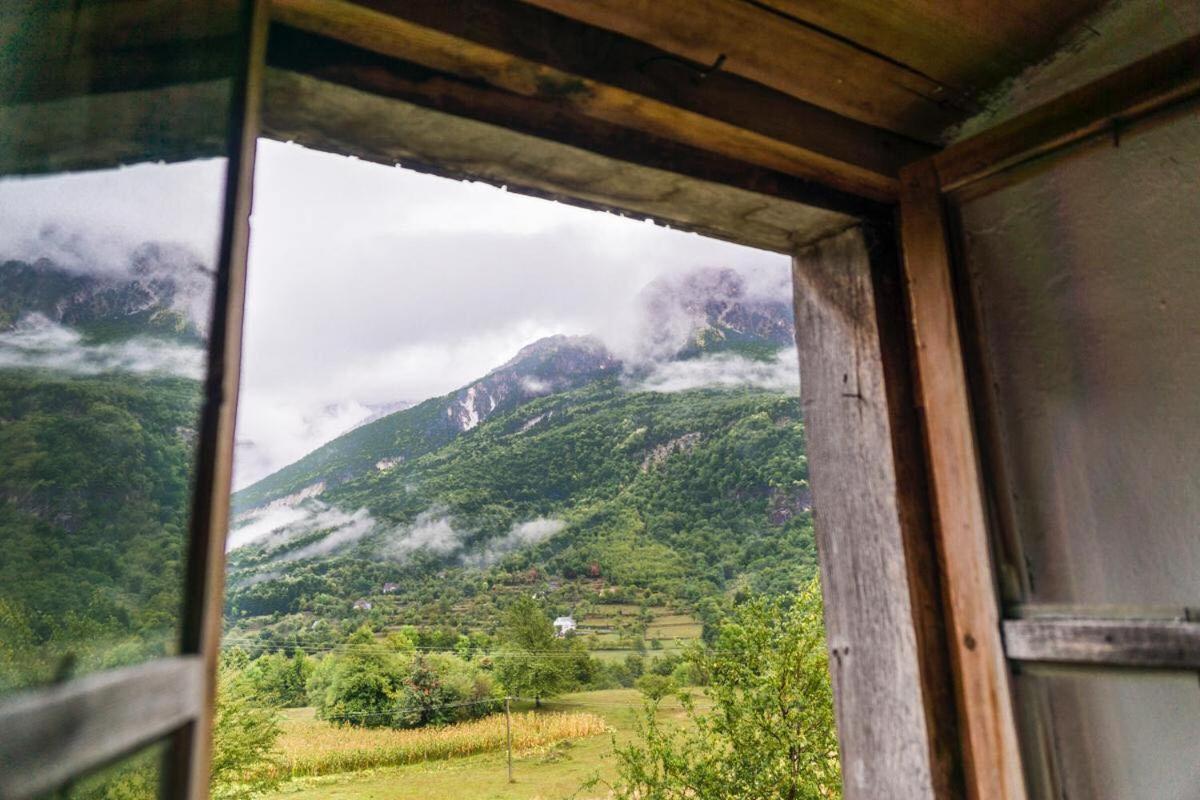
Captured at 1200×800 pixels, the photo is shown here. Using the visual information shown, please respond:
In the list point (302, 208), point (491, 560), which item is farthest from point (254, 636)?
point (302, 208)

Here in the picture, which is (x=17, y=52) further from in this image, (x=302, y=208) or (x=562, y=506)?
(x=302, y=208)

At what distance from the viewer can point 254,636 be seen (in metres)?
33.4

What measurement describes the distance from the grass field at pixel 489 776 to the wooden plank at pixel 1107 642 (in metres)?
22.2

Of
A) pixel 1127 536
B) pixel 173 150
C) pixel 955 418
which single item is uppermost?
pixel 173 150

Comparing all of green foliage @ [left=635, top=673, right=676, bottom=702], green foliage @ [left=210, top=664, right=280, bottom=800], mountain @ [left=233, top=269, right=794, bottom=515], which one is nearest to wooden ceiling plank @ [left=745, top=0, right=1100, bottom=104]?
green foliage @ [left=635, top=673, right=676, bottom=702]

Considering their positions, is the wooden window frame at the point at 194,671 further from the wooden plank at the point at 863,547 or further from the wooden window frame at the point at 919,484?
the wooden plank at the point at 863,547

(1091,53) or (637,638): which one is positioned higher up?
(1091,53)

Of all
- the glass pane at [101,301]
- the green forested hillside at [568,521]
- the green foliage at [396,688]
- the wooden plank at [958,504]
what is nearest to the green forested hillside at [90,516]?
the glass pane at [101,301]

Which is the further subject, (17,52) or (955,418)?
(955,418)

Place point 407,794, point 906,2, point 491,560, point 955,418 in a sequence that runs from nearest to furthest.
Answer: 1. point 906,2
2. point 955,418
3. point 407,794
4. point 491,560

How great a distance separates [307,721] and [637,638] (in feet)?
48.9

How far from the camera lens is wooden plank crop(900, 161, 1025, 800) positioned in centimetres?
91

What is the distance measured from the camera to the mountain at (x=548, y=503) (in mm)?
32594

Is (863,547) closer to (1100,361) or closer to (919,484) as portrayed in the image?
(919,484)
